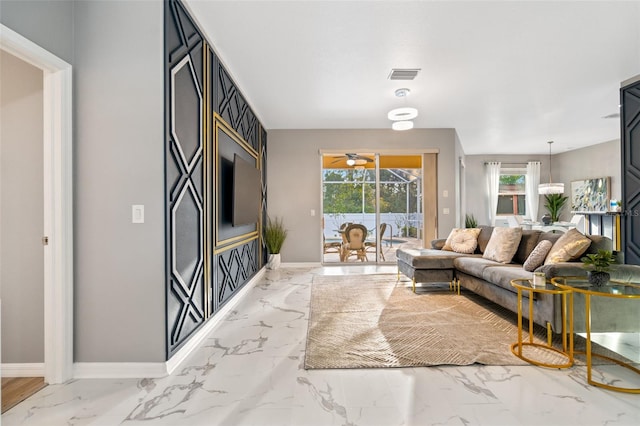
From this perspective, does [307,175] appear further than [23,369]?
Yes

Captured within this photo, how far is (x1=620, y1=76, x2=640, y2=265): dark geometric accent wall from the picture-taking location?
391 cm

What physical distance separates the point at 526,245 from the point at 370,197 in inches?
124

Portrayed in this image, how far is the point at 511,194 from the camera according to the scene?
9094 millimetres

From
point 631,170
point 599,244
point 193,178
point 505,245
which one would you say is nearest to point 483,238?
point 505,245

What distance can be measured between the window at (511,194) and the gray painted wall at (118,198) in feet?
30.4

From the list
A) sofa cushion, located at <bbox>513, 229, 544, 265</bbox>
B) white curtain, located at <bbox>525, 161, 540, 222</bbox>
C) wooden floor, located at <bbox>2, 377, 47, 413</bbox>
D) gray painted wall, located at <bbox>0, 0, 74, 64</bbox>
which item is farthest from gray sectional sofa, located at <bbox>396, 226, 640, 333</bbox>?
white curtain, located at <bbox>525, 161, 540, 222</bbox>

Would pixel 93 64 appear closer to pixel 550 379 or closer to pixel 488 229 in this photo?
pixel 550 379

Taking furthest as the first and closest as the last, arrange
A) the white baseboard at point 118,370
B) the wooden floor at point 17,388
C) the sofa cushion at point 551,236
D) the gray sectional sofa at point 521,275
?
the sofa cushion at point 551,236 → the gray sectional sofa at point 521,275 → the white baseboard at point 118,370 → the wooden floor at point 17,388

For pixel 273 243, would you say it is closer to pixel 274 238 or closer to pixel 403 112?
pixel 274 238

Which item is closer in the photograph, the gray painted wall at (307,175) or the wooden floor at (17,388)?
the wooden floor at (17,388)

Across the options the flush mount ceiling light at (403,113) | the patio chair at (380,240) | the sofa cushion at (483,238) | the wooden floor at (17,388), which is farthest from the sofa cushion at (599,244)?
the wooden floor at (17,388)

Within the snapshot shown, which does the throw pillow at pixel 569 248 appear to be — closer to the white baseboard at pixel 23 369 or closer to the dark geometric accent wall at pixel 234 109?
the dark geometric accent wall at pixel 234 109

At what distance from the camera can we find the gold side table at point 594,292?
6.41 feet

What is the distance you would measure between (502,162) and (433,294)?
21.4 feet
